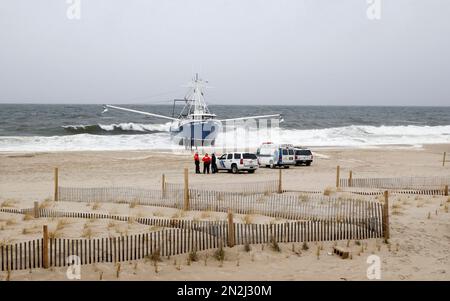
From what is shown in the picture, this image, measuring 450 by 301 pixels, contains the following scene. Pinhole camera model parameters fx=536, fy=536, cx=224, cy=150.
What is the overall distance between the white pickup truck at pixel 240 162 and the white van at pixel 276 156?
3.09 metres

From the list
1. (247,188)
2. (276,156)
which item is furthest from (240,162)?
(247,188)

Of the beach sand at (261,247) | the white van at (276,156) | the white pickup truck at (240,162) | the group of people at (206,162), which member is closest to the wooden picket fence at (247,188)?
the beach sand at (261,247)

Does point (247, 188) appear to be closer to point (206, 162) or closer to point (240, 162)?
point (240, 162)

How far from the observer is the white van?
118 feet

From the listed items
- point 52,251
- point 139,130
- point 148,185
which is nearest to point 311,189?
point 148,185

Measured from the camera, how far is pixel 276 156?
1426 inches

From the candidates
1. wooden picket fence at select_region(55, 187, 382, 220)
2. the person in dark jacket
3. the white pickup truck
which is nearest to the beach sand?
wooden picket fence at select_region(55, 187, 382, 220)

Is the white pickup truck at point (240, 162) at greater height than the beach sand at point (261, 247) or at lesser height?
greater

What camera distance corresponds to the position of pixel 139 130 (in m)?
88.4

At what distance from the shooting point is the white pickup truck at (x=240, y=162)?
3294cm

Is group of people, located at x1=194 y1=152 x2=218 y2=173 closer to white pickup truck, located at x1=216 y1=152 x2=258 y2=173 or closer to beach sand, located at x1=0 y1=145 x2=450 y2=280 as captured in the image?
white pickup truck, located at x1=216 y1=152 x2=258 y2=173

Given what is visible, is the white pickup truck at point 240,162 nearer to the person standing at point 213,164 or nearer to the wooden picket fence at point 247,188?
the person standing at point 213,164

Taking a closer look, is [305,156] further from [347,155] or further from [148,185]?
[148,185]
